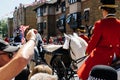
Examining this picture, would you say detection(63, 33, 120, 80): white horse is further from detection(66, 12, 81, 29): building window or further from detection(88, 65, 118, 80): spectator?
detection(66, 12, 81, 29): building window

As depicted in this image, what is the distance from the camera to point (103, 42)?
256 inches

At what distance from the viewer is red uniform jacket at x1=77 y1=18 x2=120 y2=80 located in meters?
6.43

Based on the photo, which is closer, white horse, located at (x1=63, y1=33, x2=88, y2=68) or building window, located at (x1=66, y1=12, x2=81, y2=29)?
white horse, located at (x1=63, y1=33, x2=88, y2=68)

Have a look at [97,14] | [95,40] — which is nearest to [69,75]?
[95,40]

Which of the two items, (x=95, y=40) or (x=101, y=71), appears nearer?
(x=101, y=71)

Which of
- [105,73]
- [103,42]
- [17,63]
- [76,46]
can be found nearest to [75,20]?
[76,46]

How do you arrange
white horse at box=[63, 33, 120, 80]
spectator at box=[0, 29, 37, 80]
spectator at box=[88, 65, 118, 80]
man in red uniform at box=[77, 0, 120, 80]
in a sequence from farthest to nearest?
white horse at box=[63, 33, 120, 80], man in red uniform at box=[77, 0, 120, 80], spectator at box=[88, 65, 118, 80], spectator at box=[0, 29, 37, 80]

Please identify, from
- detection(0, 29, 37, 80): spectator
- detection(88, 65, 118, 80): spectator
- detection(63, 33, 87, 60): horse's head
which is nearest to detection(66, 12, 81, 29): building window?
detection(63, 33, 87, 60): horse's head

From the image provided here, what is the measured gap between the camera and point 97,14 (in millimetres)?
30906

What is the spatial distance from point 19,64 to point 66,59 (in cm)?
994

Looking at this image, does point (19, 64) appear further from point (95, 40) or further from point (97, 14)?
point (97, 14)

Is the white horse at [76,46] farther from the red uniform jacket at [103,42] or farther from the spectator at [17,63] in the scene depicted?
the spectator at [17,63]

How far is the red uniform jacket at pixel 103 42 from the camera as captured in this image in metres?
6.43

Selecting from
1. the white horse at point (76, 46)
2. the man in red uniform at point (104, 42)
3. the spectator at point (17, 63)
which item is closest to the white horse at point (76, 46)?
the white horse at point (76, 46)
